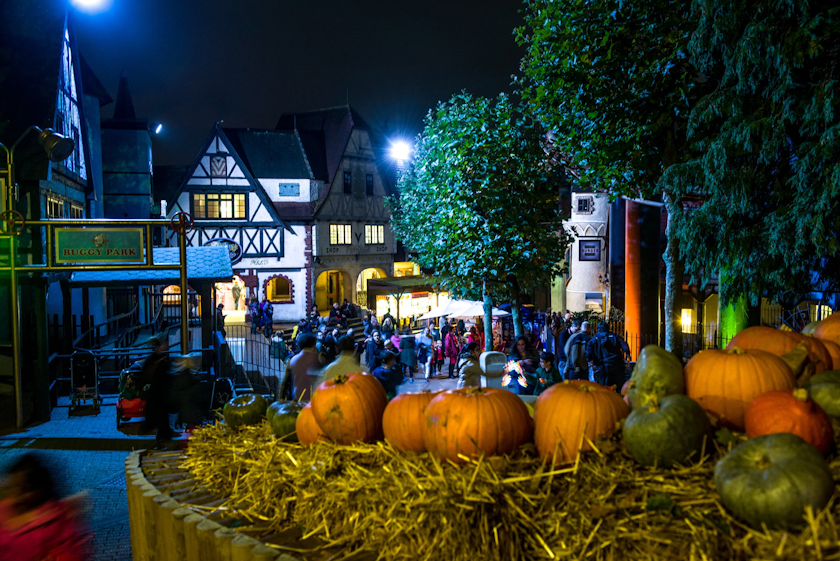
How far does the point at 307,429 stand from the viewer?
3867mm

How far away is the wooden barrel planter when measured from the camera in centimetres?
302

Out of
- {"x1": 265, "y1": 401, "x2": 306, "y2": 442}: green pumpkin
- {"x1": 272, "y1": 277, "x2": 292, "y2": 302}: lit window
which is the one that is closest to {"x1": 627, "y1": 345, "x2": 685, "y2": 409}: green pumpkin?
{"x1": 265, "y1": 401, "x2": 306, "y2": 442}: green pumpkin

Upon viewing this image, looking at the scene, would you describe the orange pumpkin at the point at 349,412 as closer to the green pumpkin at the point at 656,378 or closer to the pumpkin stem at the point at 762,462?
the green pumpkin at the point at 656,378

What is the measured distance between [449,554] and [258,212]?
32.6 meters

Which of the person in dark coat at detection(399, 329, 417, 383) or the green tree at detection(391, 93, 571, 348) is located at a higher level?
the green tree at detection(391, 93, 571, 348)

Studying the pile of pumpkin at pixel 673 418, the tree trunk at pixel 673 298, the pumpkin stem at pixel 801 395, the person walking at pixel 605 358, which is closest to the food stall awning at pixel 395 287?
the tree trunk at pixel 673 298

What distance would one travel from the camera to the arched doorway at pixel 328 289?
Answer: 3944 centimetres

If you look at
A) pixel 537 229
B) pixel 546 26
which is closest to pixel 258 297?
pixel 537 229

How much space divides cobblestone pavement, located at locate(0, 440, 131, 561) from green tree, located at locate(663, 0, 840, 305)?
9477mm

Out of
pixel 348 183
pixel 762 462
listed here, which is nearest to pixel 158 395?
pixel 762 462

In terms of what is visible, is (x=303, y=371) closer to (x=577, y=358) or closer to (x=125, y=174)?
(x=577, y=358)

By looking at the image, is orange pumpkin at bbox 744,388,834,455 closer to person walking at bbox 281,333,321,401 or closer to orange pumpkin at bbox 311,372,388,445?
orange pumpkin at bbox 311,372,388,445

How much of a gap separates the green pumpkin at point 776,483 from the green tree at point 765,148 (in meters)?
7.61

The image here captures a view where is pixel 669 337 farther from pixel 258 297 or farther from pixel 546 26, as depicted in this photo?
Result: pixel 258 297
